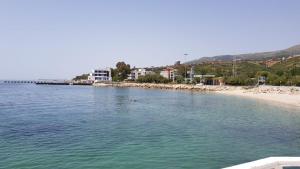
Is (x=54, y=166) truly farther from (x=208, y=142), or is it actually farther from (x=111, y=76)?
(x=111, y=76)

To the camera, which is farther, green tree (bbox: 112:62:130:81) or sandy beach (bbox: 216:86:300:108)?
green tree (bbox: 112:62:130:81)

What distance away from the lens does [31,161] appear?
15.5 metres

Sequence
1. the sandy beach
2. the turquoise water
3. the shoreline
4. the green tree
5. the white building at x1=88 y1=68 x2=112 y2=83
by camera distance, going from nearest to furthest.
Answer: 1. the turquoise water
2. the sandy beach
3. the shoreline
4. the green tree
5. the white building at x1=88 y1=68 x2=112 y2=83

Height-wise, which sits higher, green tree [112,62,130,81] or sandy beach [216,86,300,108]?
green tree [112,62,130,81]

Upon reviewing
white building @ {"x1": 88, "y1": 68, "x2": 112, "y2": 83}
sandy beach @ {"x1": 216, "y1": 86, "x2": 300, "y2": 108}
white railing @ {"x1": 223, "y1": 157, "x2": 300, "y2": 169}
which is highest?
white building @ {"x1": 88, "y1": 68, "x2": 112, "y2": 83}

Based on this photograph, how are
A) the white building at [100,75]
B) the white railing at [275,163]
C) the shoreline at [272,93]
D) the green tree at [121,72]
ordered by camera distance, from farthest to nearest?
the white building at [100,75]
the green tree at [121,72]
the shoreline at [272,93]
the white railing at [275,163]

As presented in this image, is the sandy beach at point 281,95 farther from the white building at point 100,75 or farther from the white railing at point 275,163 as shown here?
the white building at point 100,75

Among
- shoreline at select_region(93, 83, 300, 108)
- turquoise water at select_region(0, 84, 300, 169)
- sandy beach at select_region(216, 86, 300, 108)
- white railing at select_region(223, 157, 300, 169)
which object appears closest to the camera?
white railing at select_region(223, 157, 300, 169)

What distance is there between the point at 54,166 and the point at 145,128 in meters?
13.0

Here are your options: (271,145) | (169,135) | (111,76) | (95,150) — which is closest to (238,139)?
(271,145)

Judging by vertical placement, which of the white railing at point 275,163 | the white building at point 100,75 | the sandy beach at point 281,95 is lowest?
the sandy beach at point 281,95

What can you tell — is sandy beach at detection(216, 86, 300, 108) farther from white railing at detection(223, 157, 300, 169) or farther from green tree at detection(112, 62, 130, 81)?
green tree at detection(112, 62, 130, 81)

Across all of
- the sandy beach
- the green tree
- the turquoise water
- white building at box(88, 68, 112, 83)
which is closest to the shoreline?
the sandy beach

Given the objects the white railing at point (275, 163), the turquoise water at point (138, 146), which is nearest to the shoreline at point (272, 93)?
the turquoise water at point (138, 146)
